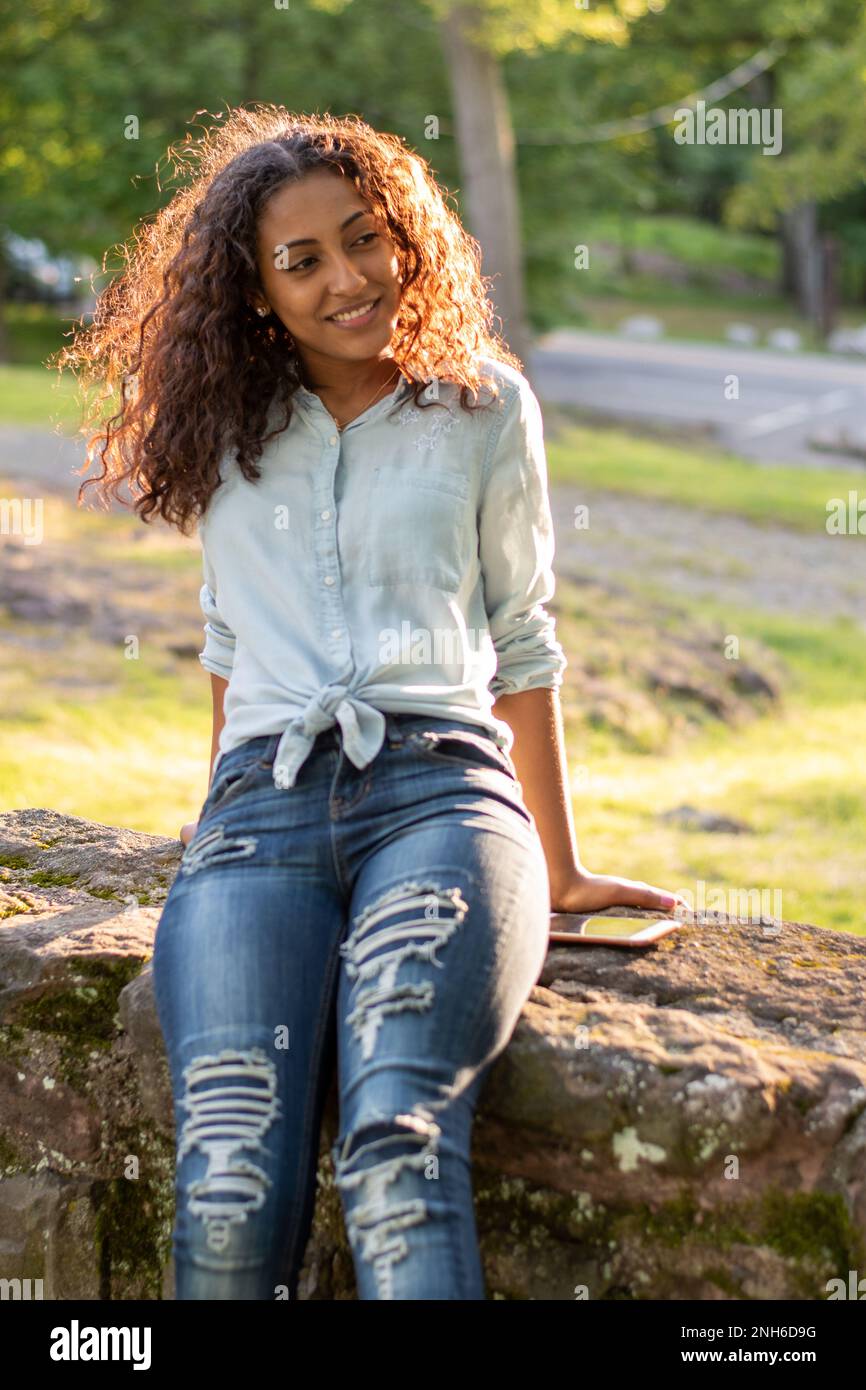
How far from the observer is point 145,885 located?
2.87m

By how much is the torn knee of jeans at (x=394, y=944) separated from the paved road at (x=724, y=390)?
12193 mm

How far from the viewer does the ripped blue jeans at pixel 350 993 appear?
6.15ft

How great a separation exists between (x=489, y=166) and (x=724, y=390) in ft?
17.9

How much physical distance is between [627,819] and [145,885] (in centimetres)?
324

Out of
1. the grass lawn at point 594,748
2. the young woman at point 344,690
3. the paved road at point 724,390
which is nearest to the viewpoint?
the young woman at point 344,690

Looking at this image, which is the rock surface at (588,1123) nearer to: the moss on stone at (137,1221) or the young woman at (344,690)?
the moss on stone at (137,1221)

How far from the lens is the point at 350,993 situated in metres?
2.05

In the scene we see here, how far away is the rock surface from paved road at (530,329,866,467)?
11.9 metres

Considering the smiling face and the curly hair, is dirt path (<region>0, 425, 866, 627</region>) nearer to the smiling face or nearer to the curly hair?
the curly hair

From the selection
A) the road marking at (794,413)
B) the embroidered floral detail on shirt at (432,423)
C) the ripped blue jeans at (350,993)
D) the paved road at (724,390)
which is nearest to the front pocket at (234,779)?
the ripped blue jeans at (350,993)

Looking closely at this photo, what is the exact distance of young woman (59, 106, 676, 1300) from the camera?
1929mm

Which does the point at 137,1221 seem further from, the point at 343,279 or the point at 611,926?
the point at 343,279

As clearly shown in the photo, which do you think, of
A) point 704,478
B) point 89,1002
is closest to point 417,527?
point 89,1002

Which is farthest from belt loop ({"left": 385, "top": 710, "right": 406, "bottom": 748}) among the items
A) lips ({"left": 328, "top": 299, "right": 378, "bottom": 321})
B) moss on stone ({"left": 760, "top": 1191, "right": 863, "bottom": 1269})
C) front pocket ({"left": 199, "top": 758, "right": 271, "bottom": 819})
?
moss on stone ({"left": 760, "top": 1191, "right": 863, "bottom": 1269})
